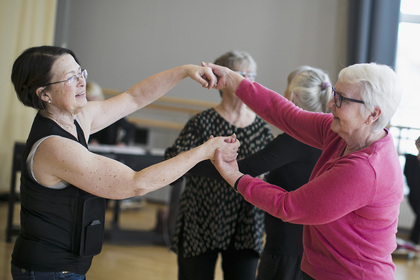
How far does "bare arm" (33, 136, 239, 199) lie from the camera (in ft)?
5.28

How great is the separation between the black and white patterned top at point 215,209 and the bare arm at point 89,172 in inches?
28.7

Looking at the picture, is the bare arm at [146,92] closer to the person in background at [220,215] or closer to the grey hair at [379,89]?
the person in background at [220,215]

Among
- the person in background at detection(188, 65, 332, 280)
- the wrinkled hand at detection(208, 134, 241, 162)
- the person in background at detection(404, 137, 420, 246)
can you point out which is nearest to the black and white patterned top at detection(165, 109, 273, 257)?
the person in background at detection(188, 65, 332, 280)

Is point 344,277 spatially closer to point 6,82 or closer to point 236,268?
point 236,268

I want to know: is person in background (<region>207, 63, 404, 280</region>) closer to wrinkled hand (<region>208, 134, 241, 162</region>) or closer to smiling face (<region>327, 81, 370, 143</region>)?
smiling face (<region>327, 81, 370, 143</region>)

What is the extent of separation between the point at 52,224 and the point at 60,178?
0.16m

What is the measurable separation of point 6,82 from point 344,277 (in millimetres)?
5574

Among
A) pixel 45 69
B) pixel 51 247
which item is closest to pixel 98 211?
pixel 51 247

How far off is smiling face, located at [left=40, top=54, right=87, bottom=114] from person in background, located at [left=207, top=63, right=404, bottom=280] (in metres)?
0.66

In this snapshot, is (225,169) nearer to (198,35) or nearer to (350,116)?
(350,116)

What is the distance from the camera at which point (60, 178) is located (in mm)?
1646

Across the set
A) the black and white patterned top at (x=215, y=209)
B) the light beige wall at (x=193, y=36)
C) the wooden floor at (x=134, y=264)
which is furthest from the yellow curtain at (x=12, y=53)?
the black and white patterned top at (x=215, y=209)

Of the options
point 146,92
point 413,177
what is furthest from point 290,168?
point 413,177

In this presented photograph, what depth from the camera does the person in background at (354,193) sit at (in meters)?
1.52
